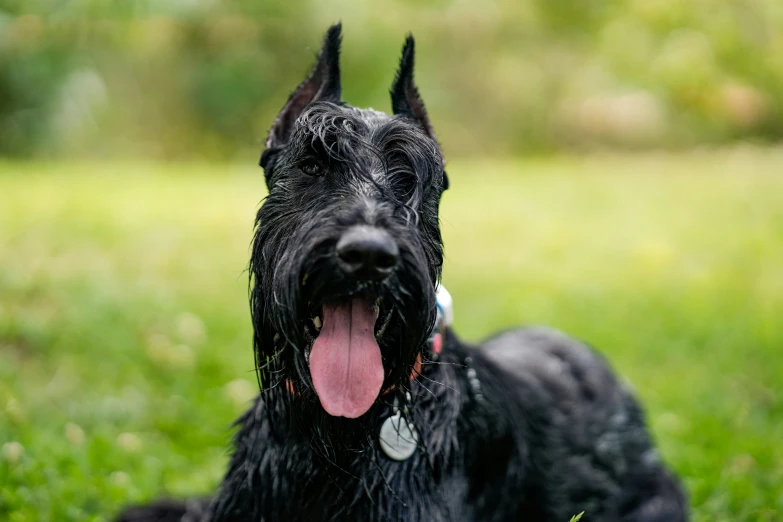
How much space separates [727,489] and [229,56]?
1914 centimetres

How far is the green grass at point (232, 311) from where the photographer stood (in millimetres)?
4781

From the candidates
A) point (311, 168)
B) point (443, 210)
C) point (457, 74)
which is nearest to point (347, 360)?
point (311, 168)

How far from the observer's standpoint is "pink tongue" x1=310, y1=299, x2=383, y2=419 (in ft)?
8.71

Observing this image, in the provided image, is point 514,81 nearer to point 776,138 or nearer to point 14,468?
point 776,138

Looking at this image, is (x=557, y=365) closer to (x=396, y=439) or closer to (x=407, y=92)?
(x=396, y=439)

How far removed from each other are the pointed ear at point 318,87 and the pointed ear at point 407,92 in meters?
0.27

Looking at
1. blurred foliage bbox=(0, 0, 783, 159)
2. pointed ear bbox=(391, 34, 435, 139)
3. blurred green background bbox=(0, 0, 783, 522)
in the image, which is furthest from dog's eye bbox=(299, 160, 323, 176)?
blurred foliage bbox=(0, 0, 783, 159)

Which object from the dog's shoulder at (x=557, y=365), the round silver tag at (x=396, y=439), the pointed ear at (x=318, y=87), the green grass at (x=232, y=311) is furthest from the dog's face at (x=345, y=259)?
the green grass at (x=232, y=311)

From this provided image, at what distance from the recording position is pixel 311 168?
9.78 feet

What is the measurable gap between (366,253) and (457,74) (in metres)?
22.6

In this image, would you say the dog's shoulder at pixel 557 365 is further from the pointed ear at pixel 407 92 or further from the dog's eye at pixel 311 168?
the dog's eye at pixel 311 168

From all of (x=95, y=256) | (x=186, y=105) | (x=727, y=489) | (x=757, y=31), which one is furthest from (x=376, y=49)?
(x=727, y=489)

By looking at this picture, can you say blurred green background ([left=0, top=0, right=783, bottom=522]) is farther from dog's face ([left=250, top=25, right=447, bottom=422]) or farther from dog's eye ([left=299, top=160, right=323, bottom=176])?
dog's eye ([left=299, top=160, right=323, bottom=176])

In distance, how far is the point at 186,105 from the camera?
21.8 m
